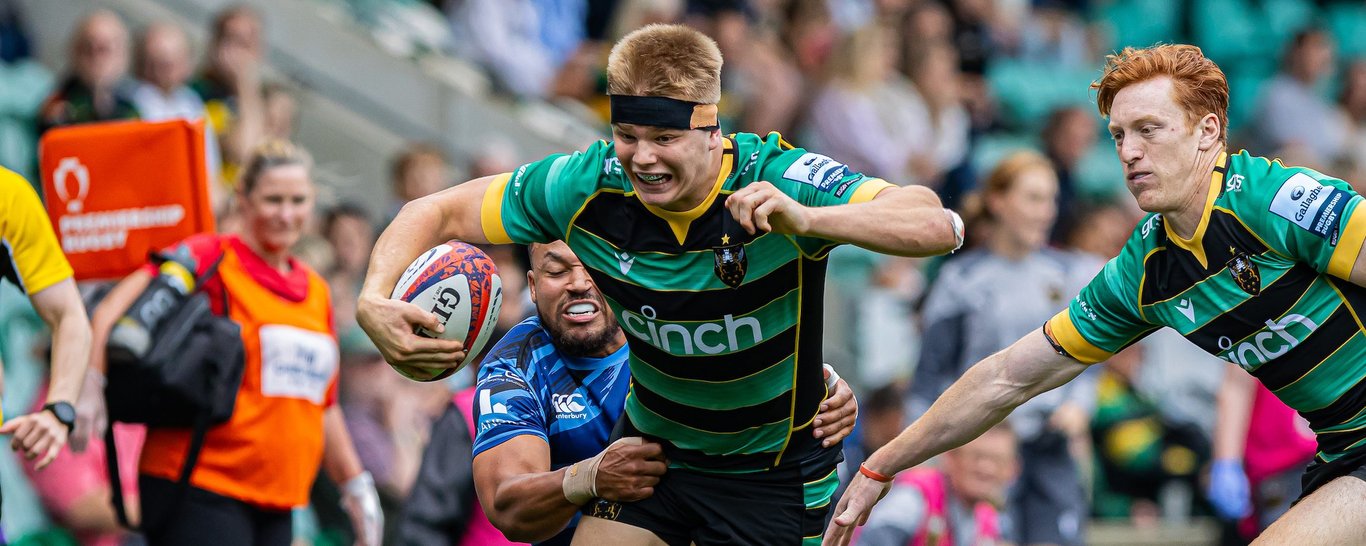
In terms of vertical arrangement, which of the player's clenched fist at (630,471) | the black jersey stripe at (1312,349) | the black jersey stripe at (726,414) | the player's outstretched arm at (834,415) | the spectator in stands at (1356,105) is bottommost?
the spectator in stands at (1356,105)

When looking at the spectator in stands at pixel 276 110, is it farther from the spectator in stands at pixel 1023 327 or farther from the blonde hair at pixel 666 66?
the blonde hair at pixel 666 66

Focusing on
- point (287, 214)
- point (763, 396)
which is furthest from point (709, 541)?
point (287, 214)

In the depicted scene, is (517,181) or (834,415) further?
(834,415)

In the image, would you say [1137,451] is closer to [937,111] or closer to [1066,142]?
[1066,142]

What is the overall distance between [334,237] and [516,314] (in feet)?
4.83

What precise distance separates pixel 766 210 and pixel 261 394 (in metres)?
3.35

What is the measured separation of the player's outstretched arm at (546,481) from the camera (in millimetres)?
5855

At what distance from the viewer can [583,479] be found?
5910 millimetres

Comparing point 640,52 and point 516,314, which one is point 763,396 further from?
point 516,314

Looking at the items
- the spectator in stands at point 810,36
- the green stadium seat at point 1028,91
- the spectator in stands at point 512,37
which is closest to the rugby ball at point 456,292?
the spectator in stands at point 512,37

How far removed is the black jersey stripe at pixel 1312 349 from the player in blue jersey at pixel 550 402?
141 cm

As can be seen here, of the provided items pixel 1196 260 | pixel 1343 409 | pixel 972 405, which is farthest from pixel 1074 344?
pixel 1343 409

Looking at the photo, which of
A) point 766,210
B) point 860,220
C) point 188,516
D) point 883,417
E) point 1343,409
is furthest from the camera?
point 883,417

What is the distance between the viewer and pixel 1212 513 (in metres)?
12.2
